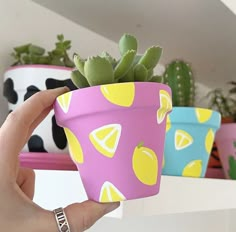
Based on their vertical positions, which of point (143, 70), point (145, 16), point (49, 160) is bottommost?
point (49, 160)

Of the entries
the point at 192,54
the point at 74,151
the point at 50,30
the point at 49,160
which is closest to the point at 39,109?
the point at 74,151

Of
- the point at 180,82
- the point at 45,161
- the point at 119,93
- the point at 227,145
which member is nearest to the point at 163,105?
the point at 119,93

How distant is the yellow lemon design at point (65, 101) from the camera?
1.25 ft

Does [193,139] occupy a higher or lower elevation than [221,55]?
lower

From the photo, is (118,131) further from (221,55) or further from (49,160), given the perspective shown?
(221,55)

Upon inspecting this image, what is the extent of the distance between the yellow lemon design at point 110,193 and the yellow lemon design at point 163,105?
70mm

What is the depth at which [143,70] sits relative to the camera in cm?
39

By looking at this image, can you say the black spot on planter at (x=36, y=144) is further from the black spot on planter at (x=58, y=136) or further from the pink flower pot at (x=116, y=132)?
the pink flower pot at (x=116, y=132)

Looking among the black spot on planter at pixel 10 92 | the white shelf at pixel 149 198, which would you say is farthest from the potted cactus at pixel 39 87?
the white shelf at pixel 149 198

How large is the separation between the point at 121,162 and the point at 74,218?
6cm

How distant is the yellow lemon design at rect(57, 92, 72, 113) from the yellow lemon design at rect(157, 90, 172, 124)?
0.08m

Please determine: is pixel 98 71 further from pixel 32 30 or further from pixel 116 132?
pixel 32 30

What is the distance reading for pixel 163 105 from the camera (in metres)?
0.39

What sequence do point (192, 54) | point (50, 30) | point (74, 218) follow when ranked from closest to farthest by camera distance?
point (74, 218) < point (50, 30) < point (192, 54)
